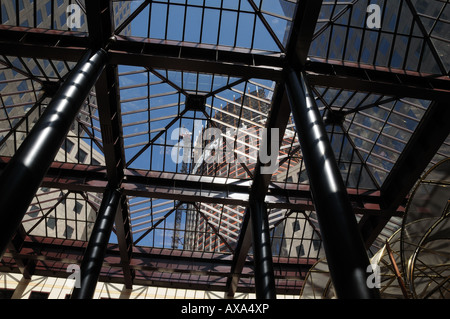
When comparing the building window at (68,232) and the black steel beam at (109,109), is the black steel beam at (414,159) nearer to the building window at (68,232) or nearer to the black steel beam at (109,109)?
the black steel beam at (109,109)

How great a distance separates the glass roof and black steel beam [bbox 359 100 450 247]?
0.42 m

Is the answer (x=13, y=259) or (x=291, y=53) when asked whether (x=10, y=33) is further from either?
(x=13, y=259)

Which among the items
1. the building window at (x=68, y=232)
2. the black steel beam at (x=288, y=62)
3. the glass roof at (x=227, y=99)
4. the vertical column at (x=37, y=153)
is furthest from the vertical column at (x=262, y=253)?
the building window at (x=68, y=232)

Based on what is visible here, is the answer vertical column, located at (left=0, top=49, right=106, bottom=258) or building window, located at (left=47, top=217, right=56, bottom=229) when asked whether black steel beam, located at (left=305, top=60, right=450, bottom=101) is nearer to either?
vertical column, located at (left=0, top=49, right=106, bottom=258)

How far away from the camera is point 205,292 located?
3691 centimetres

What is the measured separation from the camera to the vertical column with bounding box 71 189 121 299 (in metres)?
18.7

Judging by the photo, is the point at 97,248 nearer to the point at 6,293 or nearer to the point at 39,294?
the point at 39,294

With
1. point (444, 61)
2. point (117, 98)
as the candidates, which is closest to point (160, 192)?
point (117, 98)

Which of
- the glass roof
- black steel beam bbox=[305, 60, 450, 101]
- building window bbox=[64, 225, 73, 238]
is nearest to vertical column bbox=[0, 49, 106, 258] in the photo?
the glass roof

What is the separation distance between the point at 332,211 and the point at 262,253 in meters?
11.5

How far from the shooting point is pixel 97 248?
67.9 feet

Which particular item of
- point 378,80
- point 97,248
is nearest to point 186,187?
point 97,248

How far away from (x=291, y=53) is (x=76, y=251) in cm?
2650
